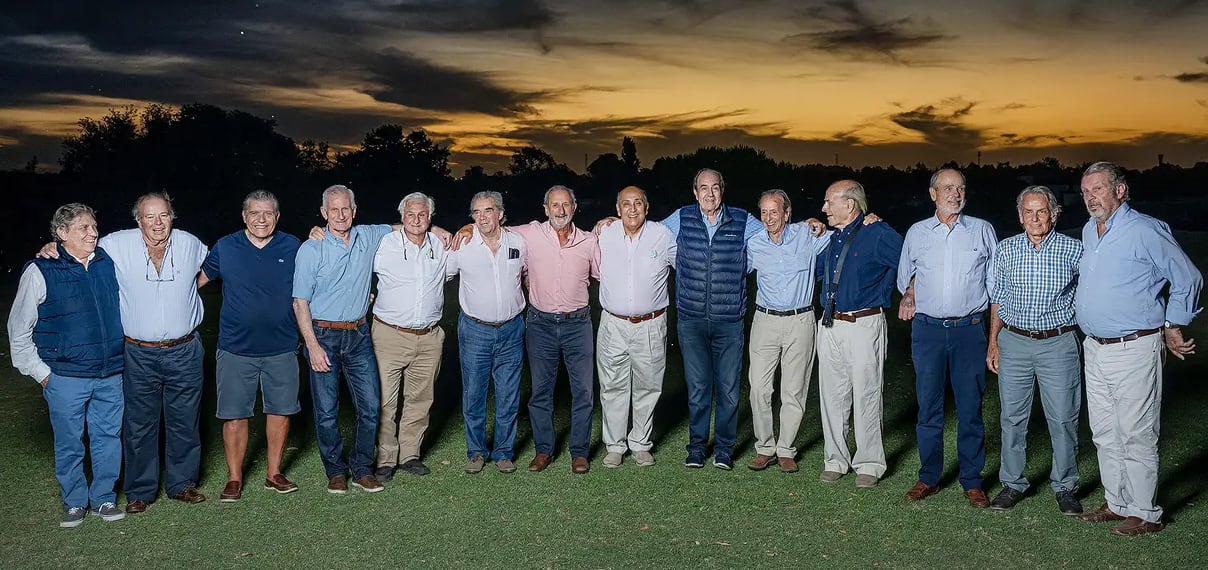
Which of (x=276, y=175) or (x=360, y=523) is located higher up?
(x=276, y=175)

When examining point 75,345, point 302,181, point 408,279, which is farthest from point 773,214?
point 302,181

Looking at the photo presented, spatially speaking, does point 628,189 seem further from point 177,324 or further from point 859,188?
point 177,324

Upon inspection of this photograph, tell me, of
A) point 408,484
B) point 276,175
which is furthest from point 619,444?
point 276,175

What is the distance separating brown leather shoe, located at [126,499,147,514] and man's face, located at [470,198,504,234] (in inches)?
110

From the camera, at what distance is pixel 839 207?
6.93m

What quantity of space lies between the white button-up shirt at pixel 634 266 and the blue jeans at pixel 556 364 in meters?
0.28

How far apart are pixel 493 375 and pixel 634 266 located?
127cm

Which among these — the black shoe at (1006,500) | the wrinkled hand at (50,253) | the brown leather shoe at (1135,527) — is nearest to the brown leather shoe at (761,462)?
the black shoe at (1006,500)

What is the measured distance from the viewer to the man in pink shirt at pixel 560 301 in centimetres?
732

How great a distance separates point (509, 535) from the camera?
628cm

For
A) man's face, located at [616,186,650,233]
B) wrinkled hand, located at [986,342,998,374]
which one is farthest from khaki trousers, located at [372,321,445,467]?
wrinkled hand, located at [986,342,998,374]

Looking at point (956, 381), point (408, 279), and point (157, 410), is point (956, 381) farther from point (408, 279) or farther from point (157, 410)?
point (157, 410)

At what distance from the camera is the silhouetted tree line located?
147ft

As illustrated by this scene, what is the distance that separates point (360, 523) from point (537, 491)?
126 cm
